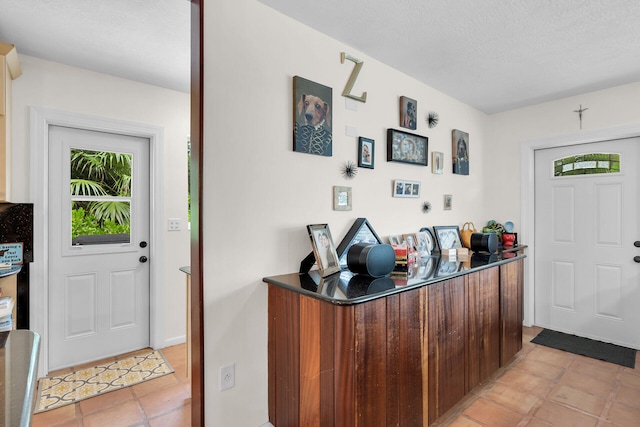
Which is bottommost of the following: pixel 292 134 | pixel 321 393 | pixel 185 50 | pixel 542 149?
pixel 321 393

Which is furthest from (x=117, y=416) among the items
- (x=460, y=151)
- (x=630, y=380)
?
(x=630, y=380)

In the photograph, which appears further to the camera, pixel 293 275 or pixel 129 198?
pixel 129 198

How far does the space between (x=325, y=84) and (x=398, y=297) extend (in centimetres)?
140

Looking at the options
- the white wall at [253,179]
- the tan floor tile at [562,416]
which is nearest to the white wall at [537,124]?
the tan floor tile at [562,416]

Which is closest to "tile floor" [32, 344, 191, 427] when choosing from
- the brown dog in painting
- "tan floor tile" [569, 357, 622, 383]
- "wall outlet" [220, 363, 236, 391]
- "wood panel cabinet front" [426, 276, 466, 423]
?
"wall outlet" [220, 363, 236, 391]

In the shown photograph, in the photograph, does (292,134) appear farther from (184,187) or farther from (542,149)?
(542,149)

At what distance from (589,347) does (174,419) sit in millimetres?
3532

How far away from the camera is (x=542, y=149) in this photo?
3502mm

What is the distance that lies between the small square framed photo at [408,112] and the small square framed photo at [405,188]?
46 cm

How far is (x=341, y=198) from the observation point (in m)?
2.19

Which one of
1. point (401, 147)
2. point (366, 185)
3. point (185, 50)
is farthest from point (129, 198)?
point (401, 147)

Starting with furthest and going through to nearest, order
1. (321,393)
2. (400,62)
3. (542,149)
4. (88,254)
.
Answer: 1. (542,149)
2. (88,254)
3. (400,62)
4. (321,393)

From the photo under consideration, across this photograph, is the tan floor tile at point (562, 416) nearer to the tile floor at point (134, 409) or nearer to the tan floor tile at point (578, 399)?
the tan floor tile at point (578, 399)

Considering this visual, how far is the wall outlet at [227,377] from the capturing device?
1.67 metres
